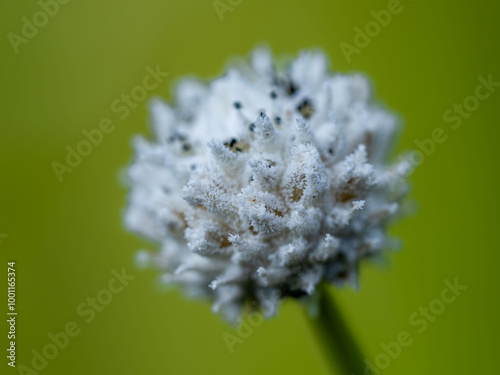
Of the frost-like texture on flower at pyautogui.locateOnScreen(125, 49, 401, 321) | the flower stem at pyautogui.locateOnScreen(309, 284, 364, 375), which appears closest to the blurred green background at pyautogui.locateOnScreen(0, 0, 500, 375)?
the flower stem at pyautogui.locateOnScreen(309, 284, 364, 375)

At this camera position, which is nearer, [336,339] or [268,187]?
[268,187]

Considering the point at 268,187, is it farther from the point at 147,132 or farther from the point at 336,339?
the point at 147,132

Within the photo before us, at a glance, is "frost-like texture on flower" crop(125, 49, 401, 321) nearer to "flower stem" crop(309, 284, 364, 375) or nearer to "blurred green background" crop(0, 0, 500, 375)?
"flower stem" crop(309, 284, 364, 375)

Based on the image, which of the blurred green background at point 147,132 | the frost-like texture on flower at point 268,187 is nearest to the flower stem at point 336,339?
the frost-like texture on flower at point 268,187

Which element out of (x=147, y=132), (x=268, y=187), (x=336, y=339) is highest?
(x=147, y=132)

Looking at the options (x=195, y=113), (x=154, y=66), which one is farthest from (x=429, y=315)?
(x=154, y=66)

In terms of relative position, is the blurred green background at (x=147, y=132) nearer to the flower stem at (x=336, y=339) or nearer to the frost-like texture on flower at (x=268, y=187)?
the flower stem at (x=336, y=339)

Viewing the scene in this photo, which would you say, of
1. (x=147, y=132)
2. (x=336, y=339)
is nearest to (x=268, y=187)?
(x=336, y=339)

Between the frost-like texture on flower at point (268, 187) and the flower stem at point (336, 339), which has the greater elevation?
the frost-like texture on flower at point (268, 187)
